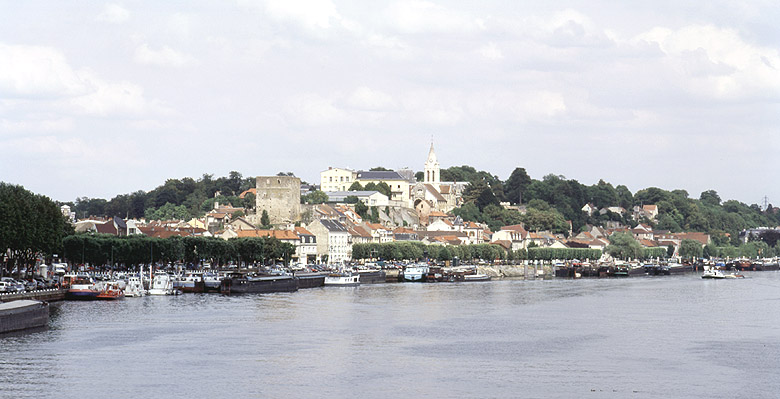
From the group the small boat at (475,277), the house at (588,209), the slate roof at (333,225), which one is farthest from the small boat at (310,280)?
the house at (588,209)

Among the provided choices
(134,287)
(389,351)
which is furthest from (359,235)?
(389,351)

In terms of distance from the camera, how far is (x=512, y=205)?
615 ft

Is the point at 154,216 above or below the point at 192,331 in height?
above

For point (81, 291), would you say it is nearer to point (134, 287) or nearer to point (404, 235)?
point (134, 287)

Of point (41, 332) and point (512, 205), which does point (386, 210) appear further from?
point (41, 332)

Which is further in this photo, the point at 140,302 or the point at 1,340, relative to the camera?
the point at 140,302

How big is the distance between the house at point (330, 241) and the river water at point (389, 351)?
161 ft

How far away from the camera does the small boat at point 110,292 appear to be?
190 ft

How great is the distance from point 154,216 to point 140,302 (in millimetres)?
92427

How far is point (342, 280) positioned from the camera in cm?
8338

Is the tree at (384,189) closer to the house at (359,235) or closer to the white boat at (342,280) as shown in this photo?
the house at (359,235)

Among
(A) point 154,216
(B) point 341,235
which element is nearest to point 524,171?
→ (A) point 154,216

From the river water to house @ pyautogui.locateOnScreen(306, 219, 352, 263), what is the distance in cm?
4912

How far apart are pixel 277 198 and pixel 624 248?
183 feet
